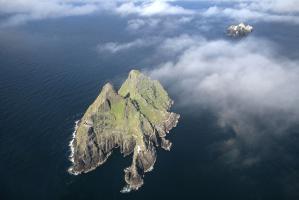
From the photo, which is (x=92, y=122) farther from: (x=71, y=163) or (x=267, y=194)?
(x=267, y=194)

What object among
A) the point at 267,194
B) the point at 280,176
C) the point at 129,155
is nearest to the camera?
the point at 267,194

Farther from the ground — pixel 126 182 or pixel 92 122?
pixel 92 122

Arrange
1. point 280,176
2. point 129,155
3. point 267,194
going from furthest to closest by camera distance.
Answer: point 129,155
point 280,176
point 267,194

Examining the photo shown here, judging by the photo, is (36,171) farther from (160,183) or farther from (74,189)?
(160,183)

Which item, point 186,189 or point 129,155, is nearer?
point 186,189

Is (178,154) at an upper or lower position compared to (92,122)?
lower

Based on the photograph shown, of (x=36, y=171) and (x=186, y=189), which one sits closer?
(x=186, y=189)

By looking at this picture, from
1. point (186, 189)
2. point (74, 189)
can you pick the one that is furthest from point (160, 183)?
point (74, 189)

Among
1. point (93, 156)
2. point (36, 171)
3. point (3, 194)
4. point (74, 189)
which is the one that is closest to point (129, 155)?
point (93, 156)

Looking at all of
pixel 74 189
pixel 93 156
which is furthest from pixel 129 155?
pixel 74 189
